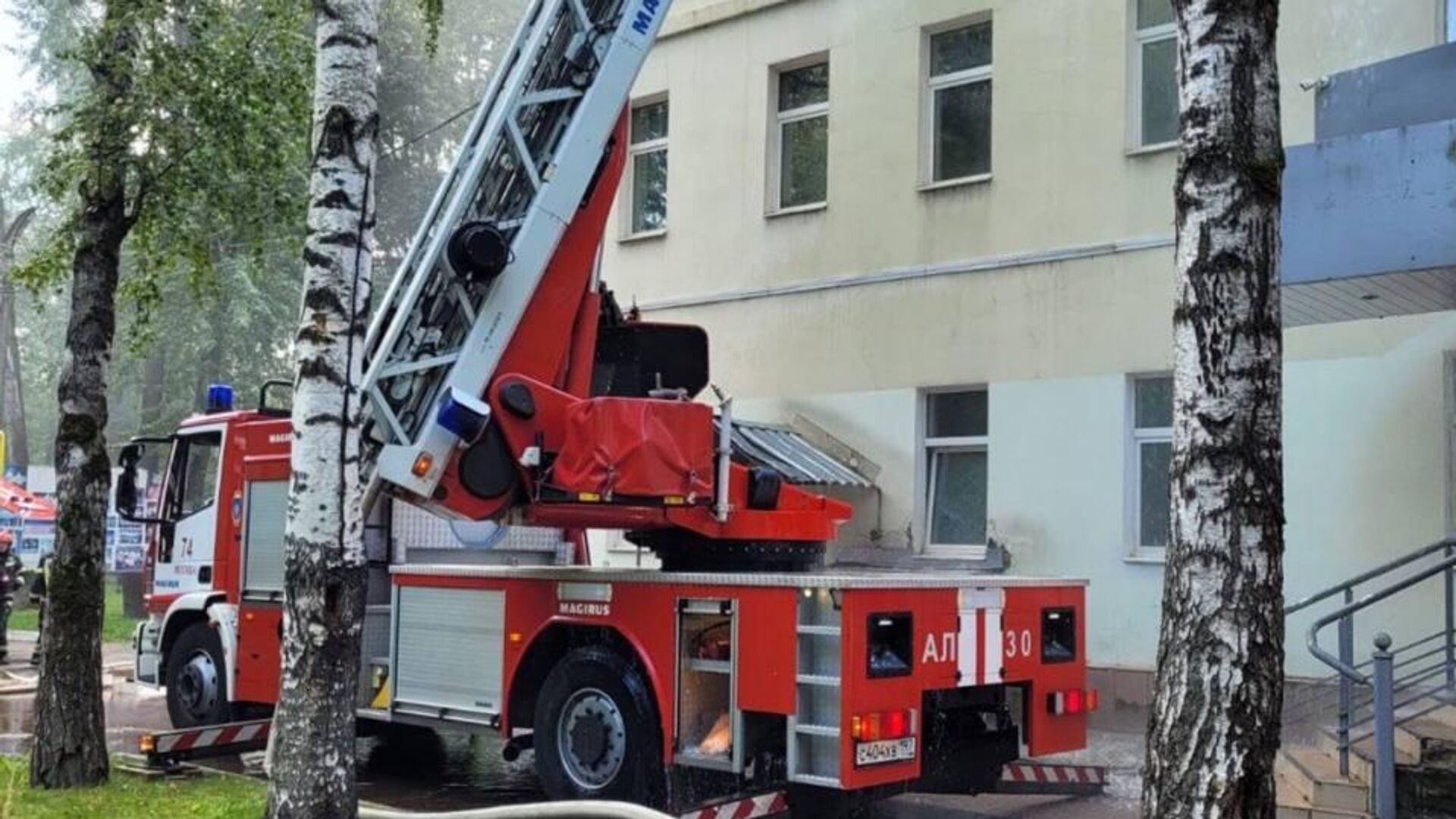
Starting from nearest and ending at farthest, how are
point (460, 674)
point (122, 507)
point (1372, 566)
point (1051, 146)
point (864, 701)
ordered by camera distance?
1. point (864, 701)
2. point (460, 674)
3. point (122, 507)
4. point (1372, 566)
5. point (1051, 146)

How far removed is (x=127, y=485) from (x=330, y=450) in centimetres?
553

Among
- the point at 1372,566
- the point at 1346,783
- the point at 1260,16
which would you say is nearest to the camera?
the point at 1260,16

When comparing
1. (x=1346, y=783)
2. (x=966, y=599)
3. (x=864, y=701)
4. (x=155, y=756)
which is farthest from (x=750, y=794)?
(x=155, y=756)

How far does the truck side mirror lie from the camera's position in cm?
1134

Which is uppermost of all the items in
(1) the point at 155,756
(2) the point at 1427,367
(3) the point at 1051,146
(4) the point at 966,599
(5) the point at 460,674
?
(3) the point at 1051,146

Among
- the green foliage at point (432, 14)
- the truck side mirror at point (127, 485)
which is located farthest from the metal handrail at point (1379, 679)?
the truck side mirror at point (127, 485)

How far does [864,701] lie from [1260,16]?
411 cm

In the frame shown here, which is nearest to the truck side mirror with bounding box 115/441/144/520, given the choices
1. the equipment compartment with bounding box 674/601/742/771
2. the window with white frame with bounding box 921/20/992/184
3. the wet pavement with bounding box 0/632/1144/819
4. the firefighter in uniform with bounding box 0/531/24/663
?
the wet pavement with bounding box 0/632/1144/819

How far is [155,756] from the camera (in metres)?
10.1

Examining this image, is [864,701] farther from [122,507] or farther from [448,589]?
[122,507]

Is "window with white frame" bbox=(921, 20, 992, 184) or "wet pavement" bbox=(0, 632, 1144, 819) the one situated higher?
"window with white frame" bbox=(921, 20, 992, 184)

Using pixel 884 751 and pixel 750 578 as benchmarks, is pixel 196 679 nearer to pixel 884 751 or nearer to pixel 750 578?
pixel 750 578

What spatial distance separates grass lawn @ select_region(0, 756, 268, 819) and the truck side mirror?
6.92 feet

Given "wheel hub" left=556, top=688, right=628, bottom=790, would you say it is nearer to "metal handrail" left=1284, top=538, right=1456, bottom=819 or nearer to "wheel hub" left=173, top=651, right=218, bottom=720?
"metal handrail" left=1284, top=538, right=1456, bottom=819
